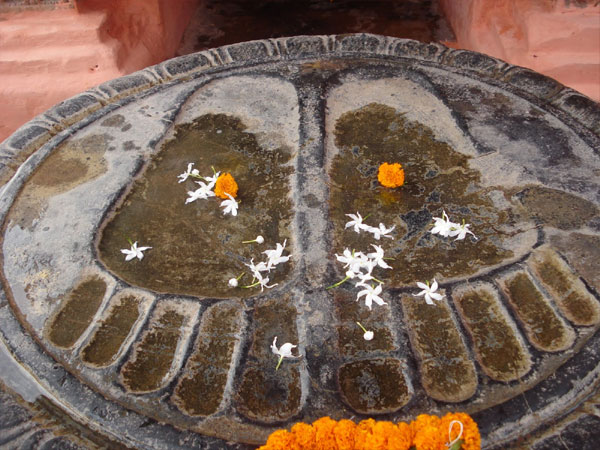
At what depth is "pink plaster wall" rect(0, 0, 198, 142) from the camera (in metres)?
3.19

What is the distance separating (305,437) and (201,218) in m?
0.90

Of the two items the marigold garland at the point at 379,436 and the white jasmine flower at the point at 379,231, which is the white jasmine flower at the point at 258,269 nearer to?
the white jasmine flower at the point at 379,231

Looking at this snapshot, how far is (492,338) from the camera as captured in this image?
1580 mm

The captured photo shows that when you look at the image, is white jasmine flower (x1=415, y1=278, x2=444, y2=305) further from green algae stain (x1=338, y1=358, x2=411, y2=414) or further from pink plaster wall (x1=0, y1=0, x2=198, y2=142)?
pink plaster wall (x1=0, y1=0, x2=198, y2=142)

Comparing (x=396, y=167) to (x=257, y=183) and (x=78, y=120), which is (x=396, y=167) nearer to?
(x=257, y=183)

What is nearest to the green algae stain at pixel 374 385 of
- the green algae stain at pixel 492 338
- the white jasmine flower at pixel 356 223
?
the green algae stain at pixel 492 338

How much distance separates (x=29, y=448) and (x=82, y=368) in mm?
225

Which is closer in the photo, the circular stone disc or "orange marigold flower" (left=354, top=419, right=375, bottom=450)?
"orange marigold flower" (left=354, top=419, right=375, bottom=450)

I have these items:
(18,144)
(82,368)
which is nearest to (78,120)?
(18,144)

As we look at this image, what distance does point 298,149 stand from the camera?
2.11 metres

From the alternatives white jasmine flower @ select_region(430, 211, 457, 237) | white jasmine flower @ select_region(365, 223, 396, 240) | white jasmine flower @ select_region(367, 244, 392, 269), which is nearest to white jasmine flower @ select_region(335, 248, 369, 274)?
white jasmine flower @ select_region(367, 244, 392, 269)

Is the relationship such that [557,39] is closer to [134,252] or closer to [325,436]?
[134,252]

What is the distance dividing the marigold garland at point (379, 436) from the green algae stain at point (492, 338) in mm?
308

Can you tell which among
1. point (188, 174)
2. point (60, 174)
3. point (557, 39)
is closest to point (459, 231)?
point (188, 174)
